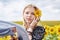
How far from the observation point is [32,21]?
226 centimetres

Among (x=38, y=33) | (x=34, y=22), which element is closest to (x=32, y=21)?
(x=34, y=22)

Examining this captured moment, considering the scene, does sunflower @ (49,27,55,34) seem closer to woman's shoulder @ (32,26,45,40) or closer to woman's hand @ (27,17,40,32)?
woman's shoulder @ (32,26,45,40)

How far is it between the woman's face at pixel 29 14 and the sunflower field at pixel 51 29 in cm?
10

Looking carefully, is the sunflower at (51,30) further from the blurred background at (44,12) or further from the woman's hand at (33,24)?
the woman's hand at (33,24)

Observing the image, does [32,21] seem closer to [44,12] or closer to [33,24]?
[33,24]

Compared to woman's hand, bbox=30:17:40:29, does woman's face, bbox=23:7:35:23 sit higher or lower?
higher

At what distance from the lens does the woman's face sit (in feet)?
7.36

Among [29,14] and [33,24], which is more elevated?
[29,14]

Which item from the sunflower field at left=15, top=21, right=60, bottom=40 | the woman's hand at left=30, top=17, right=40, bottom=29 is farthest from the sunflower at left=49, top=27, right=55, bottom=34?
the woman's hand at left=30, top=17, right=40, bottom=29

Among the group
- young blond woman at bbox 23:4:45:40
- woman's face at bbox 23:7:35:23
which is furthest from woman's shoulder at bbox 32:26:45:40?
woman's face at bbox 23:7:35:23

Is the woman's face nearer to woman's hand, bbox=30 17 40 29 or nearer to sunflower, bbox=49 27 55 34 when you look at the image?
woman's hand, bbox=30 17 40 29

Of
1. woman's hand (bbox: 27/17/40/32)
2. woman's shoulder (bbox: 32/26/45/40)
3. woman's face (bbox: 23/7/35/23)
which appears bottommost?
woman's shoulder (bbox: 32/26/45/40)

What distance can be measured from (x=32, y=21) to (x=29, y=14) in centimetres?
9

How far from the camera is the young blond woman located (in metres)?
2.24
